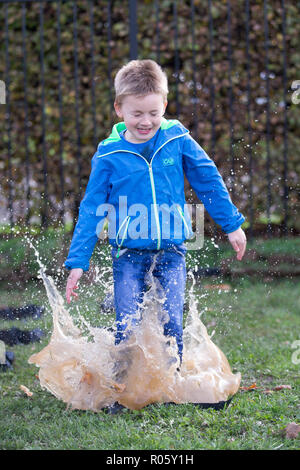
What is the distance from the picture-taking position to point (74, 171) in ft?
21.6

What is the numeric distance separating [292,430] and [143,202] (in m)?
1.18

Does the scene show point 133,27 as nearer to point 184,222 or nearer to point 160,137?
point 160,137

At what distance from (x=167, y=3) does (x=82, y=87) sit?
115cm

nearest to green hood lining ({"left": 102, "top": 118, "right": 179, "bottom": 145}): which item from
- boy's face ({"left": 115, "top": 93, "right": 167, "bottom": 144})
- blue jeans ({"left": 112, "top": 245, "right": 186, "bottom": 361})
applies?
boy's face ({"left": 115, "top": 93, "right": 167, "bottom": 144})

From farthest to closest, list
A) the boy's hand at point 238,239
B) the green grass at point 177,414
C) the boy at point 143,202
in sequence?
1. the boy's hand at point 238,239
2. the boy at point 143,202
3. the green grass at point 177,414

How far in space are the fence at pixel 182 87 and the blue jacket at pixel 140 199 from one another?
317 cm

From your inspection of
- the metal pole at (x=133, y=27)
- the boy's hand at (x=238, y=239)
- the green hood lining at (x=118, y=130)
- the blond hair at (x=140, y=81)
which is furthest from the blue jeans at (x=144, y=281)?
the metal pole at (x=133, y=27)

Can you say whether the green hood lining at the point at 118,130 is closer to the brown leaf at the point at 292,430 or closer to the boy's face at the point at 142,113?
the boy's face at the point at 142,113

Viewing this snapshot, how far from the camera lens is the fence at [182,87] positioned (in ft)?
21.2

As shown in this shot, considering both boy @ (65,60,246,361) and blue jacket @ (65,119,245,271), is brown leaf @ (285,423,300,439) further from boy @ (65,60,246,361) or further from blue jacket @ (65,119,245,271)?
blue jacket @ (65,119,245,271)

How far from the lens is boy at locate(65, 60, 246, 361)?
307 centimetres

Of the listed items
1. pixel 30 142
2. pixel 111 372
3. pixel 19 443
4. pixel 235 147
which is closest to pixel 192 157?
pixel 111 372

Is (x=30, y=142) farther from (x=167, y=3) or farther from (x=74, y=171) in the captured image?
(x=167, y=3)

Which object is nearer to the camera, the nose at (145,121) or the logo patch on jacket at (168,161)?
the nose at (145,121)
